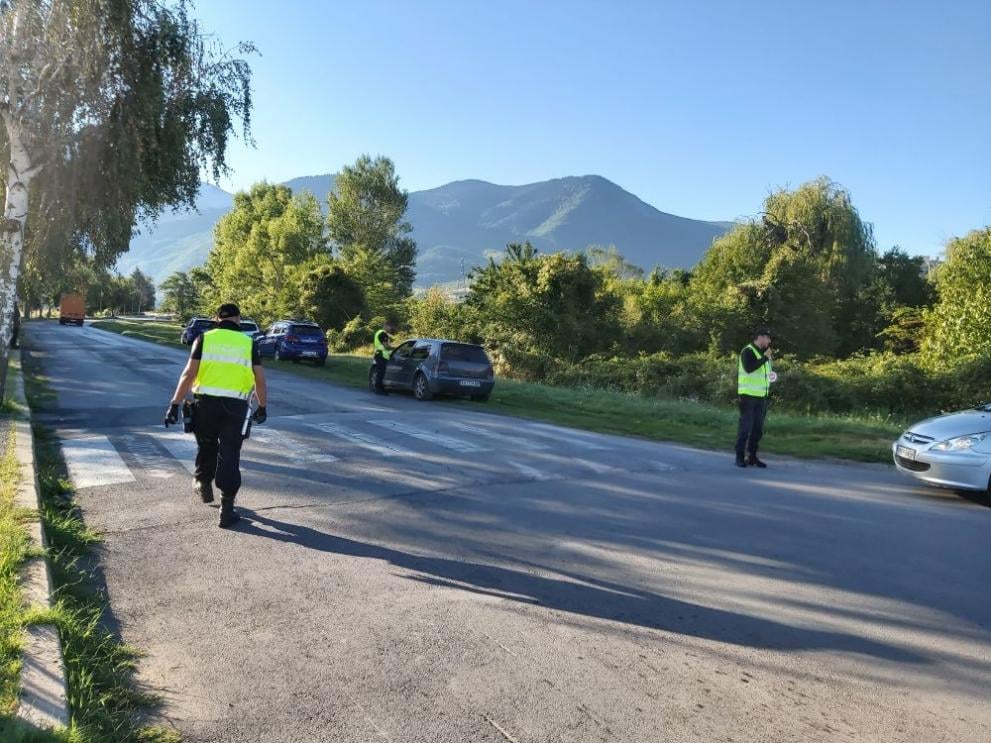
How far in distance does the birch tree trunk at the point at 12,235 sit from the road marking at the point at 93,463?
3721mm

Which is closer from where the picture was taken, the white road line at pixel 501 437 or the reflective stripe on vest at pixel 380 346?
the white road line at pixel 501 437

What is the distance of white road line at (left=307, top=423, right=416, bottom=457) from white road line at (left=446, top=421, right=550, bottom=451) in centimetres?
170

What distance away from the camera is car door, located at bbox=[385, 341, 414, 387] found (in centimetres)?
1930

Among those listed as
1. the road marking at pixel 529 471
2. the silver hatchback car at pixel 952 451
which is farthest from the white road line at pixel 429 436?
the silver hatchback car at pixel 952 451

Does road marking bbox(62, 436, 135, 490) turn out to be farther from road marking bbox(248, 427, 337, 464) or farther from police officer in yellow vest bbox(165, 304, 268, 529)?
road marking bbox(248, 427, 337, 464)

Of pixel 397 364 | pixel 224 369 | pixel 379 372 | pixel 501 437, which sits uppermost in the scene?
pixel 224 369

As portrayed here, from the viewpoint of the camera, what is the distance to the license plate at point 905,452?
339 inches

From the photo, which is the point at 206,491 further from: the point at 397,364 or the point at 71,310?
the point at 71,310

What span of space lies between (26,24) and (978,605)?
14.8 meters

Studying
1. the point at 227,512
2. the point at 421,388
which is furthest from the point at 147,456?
the point at 421,388

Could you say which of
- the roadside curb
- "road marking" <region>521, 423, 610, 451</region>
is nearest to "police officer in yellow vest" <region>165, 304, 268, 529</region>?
the roadside curb

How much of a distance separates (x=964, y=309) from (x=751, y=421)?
18296 mm

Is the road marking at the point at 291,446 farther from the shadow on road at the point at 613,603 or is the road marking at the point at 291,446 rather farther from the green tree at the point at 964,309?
the green tree at the point at 964,309

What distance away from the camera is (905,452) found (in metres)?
8.76
